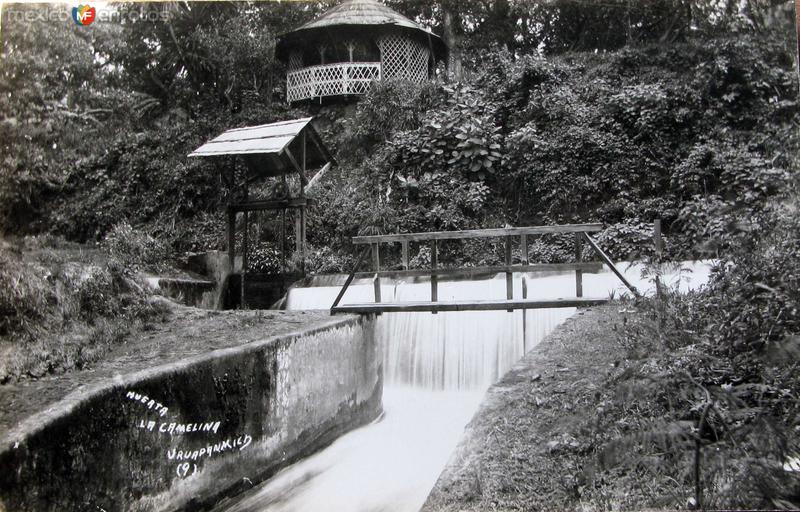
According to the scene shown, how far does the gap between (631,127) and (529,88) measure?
11.8 feet

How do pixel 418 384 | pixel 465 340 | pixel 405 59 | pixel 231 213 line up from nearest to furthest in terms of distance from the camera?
pixel 418 384 < pixel 465 340 < pixel 231 213 < pixel 405 59

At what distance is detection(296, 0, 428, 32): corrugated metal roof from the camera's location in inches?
666

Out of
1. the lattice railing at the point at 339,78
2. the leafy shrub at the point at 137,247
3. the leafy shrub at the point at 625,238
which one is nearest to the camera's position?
the leafy shrub at the point at 137,247

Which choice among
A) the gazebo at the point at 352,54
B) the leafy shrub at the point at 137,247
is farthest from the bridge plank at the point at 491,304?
the gazebo at the point at 352,54

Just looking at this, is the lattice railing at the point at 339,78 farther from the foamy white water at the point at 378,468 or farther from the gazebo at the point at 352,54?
the foamy white water at the point at 378,468

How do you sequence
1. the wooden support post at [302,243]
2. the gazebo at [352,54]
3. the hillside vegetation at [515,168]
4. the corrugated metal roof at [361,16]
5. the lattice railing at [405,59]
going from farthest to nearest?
1. the lattice railing at [405,59]
2. the gazebo at [352,54]
3. the corrugated metal roof at [361,16]
4. the wooden support post at [302,243]
5. the hillside vegetation at [515,168]

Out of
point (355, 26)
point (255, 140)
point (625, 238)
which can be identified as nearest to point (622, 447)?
point (255, 140)

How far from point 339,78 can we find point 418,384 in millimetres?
12116

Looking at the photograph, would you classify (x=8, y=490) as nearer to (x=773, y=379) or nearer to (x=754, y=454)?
(x=754, y=454)

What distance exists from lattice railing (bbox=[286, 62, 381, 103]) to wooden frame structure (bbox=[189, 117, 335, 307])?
6448mm

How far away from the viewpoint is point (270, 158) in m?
12.6

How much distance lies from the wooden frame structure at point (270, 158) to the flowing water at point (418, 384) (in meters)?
1.63

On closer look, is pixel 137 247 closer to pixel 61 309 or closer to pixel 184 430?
pixel 61 309

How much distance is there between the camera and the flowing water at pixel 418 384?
18.9ft
